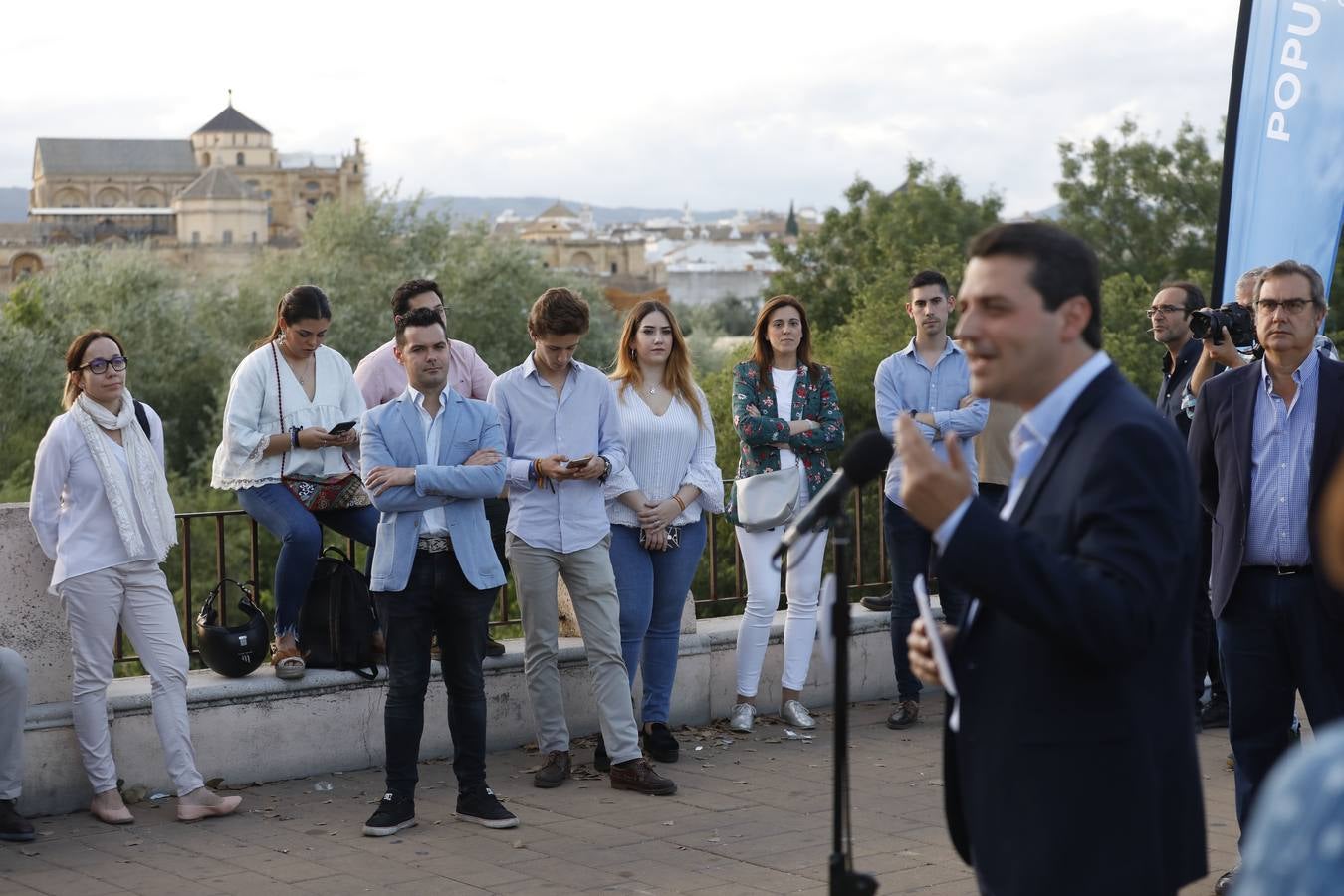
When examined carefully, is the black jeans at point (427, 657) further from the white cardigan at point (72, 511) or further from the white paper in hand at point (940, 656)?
the white paper in hand at point (940, 656)

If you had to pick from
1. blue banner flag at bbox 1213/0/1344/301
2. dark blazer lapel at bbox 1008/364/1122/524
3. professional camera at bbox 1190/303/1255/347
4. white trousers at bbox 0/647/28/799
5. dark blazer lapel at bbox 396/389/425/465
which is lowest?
white trousers at bbox 0/647/28/799

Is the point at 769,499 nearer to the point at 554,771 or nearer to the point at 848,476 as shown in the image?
the point at 554,771

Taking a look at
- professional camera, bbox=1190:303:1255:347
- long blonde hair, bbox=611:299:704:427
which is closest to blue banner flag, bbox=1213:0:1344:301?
professional camera, bbox=1190:303:1255:347

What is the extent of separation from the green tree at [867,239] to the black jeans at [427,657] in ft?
185

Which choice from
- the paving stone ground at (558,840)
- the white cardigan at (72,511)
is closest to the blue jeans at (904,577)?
the paving stone ground at (558,840)

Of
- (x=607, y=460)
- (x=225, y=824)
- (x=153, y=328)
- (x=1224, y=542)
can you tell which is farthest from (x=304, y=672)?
(x=153, y=328)

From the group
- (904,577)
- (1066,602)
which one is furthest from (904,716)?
(1066,602)

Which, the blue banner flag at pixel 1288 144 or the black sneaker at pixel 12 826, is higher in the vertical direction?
the blue banner flag at pixel 1288 144

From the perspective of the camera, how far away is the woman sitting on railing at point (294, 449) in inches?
296

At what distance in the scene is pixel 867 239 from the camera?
66625 millimetres

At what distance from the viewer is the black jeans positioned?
22.1 ft

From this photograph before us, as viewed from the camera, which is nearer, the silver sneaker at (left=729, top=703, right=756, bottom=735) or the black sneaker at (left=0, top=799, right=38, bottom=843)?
the black sneaker at (left=0, top=799, right=38, bottom=843)

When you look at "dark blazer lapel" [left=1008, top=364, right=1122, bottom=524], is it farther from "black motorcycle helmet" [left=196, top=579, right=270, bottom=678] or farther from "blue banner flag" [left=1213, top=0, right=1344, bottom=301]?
"blue banner flag" [left=1213, top=0, right=1344, bottom=301]

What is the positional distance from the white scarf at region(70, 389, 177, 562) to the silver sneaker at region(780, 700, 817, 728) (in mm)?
3339
